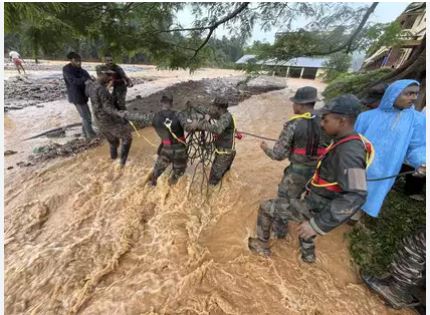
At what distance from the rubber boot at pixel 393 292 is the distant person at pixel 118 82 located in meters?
4.77

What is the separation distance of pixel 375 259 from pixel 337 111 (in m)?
1.91

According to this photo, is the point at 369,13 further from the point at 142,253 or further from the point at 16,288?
the point at 16,288

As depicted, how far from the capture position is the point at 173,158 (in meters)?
3.69

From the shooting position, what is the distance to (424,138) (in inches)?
92.0

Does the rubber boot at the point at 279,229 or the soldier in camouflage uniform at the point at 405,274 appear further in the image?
the rubber boot at the point at 279,229

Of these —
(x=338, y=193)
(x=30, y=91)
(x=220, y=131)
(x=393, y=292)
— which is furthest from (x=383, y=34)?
(x=30, y=91)

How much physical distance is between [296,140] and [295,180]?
50 cm

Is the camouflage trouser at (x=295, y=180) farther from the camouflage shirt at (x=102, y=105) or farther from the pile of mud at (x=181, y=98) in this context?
the pile of mud at (x=181, y=98)

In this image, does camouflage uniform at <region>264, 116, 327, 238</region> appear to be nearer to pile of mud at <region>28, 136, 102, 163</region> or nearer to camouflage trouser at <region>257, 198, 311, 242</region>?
camouflage trouser at <region>257, 198, 311, 242</region>

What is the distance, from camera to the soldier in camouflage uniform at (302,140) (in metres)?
2.27

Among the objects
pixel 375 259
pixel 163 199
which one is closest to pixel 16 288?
pixel 163 199

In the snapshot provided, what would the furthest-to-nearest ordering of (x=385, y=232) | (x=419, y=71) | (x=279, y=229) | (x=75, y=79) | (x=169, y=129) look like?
(x=75, y=79), (x=419, y=71), (x=169, y=129), (x=279, y=229), (x=385, y=232)

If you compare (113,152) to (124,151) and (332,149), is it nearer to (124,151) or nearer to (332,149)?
(124,151)

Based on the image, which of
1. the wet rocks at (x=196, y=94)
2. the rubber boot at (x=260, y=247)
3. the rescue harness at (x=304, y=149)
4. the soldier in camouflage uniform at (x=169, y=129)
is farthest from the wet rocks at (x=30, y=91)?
the rescue harness at (x=304, y=149)
